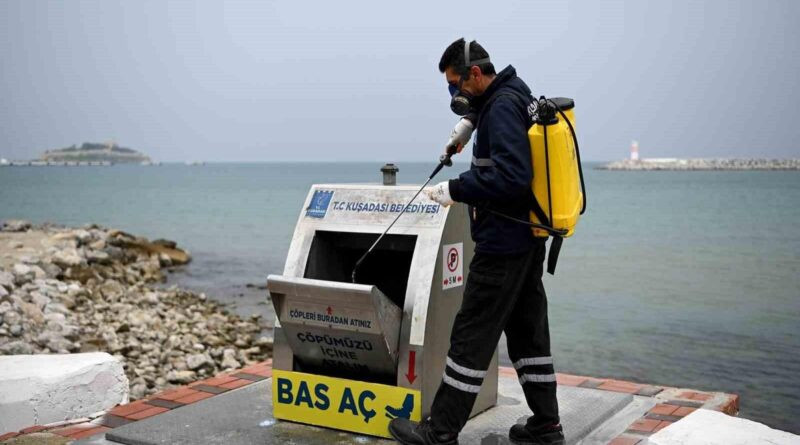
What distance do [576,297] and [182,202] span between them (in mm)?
38336

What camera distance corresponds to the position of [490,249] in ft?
12.4

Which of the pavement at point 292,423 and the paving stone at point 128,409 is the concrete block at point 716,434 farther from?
the paving stone at point 128,409

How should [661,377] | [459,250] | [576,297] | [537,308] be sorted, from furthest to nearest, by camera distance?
1. [576,297]
2. [661,377]
3. [459,250]
4. [537,308]

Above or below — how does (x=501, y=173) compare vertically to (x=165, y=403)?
above

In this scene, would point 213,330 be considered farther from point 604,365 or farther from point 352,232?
point 352,232

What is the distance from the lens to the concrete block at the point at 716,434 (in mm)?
3678

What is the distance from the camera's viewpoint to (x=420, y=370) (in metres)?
4.00

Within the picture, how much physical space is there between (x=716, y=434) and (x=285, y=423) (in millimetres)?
2082

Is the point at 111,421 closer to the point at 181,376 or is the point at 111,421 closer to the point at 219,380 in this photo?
the point at 219,380

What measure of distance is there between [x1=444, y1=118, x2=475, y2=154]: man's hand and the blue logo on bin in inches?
30.1

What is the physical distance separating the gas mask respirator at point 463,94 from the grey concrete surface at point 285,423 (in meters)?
1.57

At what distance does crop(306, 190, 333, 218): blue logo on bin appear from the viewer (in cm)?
444

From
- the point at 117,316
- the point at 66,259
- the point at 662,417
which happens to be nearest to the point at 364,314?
the point at 662,417

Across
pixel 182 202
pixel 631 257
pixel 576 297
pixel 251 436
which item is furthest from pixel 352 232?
pixel 182 202
